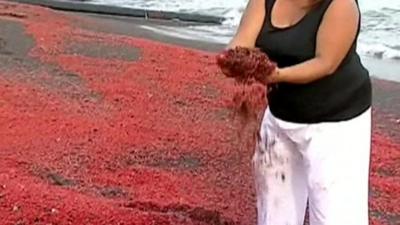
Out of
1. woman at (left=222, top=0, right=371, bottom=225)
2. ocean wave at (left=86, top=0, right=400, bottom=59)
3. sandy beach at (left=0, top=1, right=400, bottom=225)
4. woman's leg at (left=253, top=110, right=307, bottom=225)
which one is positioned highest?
woman at (left=222, top=0, right=371, bottom=225)

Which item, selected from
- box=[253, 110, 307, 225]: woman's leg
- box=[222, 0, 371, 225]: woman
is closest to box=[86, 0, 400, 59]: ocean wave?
box=[253, 110, 307, 225]: woman's leg

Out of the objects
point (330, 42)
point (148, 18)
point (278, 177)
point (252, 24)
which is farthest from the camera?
point (148, 18)

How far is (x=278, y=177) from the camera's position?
164 inches

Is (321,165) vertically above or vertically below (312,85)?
below

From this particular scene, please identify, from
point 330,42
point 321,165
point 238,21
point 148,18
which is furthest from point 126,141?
point 238,21

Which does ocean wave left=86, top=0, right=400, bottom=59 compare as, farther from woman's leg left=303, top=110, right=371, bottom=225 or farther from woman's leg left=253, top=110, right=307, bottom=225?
woman's leg left=303, top=110, right=371, bottom=225

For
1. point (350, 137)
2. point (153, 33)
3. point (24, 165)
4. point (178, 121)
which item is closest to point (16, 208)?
point (24, 165)

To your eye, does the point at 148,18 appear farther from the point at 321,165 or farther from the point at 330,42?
the point at 330,42

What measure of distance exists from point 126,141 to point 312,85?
11.2 feet

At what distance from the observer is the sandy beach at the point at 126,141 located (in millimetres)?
5555

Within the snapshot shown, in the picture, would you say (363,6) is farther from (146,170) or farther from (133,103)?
(146,170)

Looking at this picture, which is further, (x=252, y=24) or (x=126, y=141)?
(x=126, y=141)

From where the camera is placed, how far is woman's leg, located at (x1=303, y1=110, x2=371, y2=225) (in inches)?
156

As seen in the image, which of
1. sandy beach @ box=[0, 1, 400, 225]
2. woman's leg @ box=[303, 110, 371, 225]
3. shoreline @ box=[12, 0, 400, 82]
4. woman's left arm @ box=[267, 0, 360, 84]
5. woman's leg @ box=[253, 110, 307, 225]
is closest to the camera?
woman's left arm @ box=[267, 0, 360, 84]
